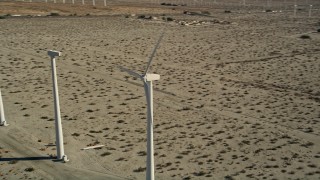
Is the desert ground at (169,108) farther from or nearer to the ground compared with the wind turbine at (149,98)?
nearer to the ground

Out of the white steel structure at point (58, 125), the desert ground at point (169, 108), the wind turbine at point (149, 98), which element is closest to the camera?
the wind turbine at point (149, 98)

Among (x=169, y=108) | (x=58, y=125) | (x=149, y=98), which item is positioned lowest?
(x=169, y=108)

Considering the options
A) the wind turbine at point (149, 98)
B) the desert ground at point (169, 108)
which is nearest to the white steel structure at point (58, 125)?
the desert ground at point (169, 108)

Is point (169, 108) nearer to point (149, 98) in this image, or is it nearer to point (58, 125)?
point (58, 125)

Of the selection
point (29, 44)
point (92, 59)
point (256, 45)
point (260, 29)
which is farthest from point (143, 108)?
point (260, 29)

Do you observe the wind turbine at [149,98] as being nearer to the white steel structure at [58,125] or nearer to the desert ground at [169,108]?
the desert ground at [169,108]

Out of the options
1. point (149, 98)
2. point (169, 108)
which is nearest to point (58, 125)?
point (149, 98)

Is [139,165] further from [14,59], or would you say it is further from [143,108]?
[14,59]

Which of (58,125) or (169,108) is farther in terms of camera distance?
(169,108)

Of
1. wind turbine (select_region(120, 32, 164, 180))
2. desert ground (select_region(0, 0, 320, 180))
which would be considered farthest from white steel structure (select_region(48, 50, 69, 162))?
wind turbine (select_region(120, 32, 164, 180))
